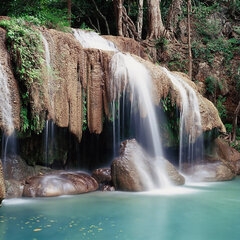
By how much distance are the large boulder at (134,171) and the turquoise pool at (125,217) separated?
47 centimetres

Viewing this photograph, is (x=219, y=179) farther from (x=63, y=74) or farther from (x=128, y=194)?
(x=63, y=74)

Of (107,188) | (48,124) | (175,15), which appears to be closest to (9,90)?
(48,124)

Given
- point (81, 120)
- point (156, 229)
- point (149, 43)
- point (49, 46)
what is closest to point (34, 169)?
point (81, 120)

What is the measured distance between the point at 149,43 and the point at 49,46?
36.1 feet

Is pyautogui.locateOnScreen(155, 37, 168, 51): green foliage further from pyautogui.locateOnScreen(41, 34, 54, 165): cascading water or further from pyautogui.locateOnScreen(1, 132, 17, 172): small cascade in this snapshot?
pyautogui.locateOnScreen(1, 132, 17, 172): small cascade

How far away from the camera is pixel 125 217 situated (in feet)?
18.0

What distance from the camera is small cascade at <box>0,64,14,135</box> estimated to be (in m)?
6.92

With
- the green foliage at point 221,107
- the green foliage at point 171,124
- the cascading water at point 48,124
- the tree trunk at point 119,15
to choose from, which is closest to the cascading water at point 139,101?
the green foliage at point 171,124

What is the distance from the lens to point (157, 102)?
983 centimetres

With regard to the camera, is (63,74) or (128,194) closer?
(128,194)

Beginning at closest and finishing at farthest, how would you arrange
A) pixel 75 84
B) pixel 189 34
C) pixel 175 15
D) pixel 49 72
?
1. pixel 49 72
2. pixel 75 84
3. pixel 189 34
4. pixel 175 15

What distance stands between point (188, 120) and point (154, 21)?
10502mm

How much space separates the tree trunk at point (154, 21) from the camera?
1891cm

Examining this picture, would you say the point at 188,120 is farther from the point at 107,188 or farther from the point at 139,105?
the point at 107,188
